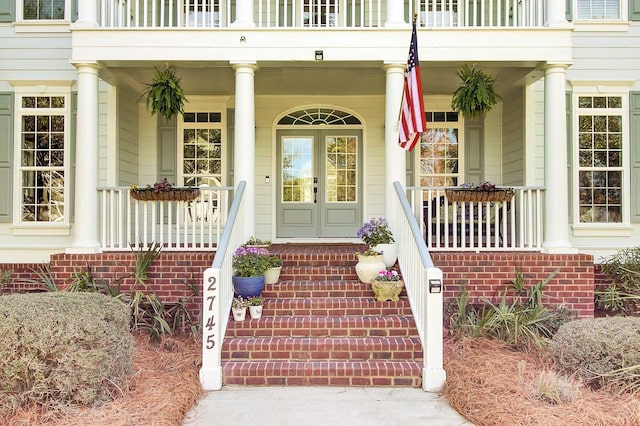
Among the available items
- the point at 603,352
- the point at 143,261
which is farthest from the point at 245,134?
the point at 603,352

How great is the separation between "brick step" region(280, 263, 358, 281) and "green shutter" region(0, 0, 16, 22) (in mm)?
6059

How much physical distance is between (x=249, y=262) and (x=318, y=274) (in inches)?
39.8

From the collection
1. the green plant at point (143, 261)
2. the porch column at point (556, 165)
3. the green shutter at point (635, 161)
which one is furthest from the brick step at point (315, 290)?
the green shutter at point (635, 161)

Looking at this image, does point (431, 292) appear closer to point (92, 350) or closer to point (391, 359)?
point (391, 359)

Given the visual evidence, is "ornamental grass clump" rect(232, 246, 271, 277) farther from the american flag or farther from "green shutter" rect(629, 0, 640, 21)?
"green shutter" rect(629, 0, 640, 21)

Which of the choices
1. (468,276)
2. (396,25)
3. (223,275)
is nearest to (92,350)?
(223,275)

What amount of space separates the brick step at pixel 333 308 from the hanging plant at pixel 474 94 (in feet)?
9.73

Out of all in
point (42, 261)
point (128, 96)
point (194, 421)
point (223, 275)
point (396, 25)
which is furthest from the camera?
point (128, 96)

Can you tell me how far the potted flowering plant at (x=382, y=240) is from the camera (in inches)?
224

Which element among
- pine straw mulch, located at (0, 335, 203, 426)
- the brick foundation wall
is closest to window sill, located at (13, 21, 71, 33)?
pine straw mulch, located at (0, 335, 203, 426)

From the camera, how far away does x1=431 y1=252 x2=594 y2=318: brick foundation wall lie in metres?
5.76

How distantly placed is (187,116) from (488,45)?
199 inches

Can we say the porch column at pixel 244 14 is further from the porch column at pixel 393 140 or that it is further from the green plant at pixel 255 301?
the green plant at pixel 255 301

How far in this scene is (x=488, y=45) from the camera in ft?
20.3
